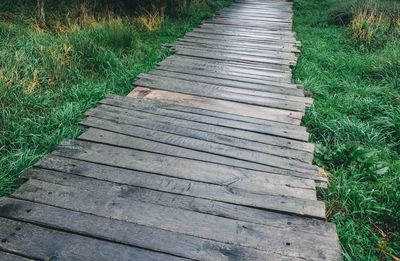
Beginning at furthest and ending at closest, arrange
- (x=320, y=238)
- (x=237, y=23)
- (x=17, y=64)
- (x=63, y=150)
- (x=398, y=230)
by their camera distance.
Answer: (x=237, y=23) < (x=17, y=64) < (x=63, y=150) < (x=398, y=230) < (x=320, y=238)

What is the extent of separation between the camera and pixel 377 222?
2.89 meters

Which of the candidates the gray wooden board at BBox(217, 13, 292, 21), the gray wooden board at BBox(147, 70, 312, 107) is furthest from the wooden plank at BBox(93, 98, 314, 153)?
the gray wooden board at BBox(217, 13, 292, 21)

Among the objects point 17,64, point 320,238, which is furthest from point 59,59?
point 320,238

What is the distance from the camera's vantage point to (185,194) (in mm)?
2750

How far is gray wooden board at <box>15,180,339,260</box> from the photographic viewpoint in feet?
7.58

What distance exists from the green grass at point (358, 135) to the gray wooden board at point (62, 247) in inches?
58.7

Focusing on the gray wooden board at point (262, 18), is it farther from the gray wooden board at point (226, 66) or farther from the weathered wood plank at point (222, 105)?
the weathered wood plank at point (222, 105)

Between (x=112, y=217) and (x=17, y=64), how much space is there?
3565 mm

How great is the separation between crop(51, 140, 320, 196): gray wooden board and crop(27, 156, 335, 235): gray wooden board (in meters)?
0.08

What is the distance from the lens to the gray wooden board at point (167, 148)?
323cm

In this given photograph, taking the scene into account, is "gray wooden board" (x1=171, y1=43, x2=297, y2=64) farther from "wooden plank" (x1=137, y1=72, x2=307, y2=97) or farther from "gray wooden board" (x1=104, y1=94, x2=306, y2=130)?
"gray wooden board" (x1=104, y1=94, x2=306, y2=130)

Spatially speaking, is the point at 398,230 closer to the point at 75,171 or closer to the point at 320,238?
the point at 320,238

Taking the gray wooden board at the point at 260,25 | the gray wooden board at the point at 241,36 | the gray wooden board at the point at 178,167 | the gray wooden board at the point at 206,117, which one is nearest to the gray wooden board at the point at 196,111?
the gray wooden board at the point at 206,117

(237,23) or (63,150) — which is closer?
(63,150)
